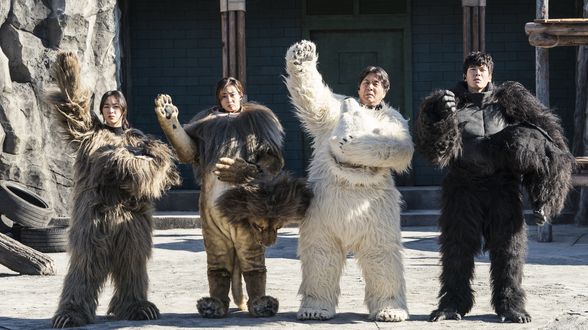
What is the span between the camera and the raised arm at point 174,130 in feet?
23.6

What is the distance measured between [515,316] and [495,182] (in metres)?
0.84

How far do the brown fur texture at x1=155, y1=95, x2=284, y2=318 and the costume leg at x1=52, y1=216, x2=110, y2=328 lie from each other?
0.67 metres

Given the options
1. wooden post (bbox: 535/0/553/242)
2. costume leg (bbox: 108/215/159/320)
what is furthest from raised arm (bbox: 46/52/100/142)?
wooden post (bbox: 535/0/553/242)

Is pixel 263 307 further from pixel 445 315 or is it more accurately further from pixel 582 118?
pixel 582 118

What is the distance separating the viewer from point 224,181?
7250 mm

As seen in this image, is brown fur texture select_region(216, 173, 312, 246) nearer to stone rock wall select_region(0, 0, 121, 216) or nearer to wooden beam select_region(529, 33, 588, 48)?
wooden beam select_region(529, 33, 588, 48)

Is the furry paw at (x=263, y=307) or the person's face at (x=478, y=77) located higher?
the person's face at (x=478, y=77)

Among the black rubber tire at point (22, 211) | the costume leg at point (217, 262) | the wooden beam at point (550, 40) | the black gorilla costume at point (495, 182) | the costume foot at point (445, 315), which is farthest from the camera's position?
the black rubber tire at point (22, 211)

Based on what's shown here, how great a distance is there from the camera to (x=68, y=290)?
7.14 m

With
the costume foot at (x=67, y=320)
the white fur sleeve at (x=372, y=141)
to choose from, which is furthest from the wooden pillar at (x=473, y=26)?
the costume foot at (x=67, y=320)

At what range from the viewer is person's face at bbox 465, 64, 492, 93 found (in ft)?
23.6

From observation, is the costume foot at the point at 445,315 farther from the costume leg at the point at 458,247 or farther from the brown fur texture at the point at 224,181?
the brown fur texture at the point at 224,181

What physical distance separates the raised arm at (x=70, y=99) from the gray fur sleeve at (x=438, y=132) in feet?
7.02

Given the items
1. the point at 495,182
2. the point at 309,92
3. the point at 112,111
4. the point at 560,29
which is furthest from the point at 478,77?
the point at 560,29
